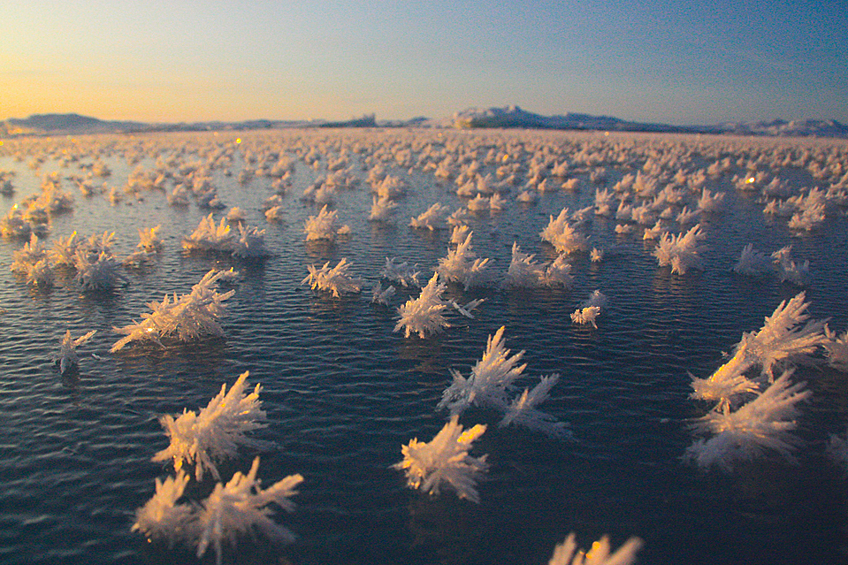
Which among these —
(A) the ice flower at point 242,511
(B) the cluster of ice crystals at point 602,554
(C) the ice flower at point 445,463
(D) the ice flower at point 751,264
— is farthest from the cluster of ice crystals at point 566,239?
(A) the ice flower at point 242,511

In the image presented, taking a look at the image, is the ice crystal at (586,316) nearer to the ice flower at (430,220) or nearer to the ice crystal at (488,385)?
the ice crystal at (488,385)

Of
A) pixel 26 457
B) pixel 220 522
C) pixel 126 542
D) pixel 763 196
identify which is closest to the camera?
pixel 220 522

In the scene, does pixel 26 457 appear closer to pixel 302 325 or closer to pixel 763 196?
pixel 302 325

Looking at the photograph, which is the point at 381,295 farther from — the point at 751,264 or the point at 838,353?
the point at 751,264

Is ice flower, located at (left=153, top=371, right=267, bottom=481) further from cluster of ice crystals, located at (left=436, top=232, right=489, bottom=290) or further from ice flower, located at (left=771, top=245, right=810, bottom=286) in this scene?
ice flower, located at (left=771, top=245, right=810, bottom=286)

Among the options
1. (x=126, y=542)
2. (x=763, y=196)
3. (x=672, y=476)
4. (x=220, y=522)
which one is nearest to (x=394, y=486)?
(x=220, y=522)

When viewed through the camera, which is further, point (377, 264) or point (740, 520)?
point (377, 264)

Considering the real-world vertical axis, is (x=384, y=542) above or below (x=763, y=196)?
below
